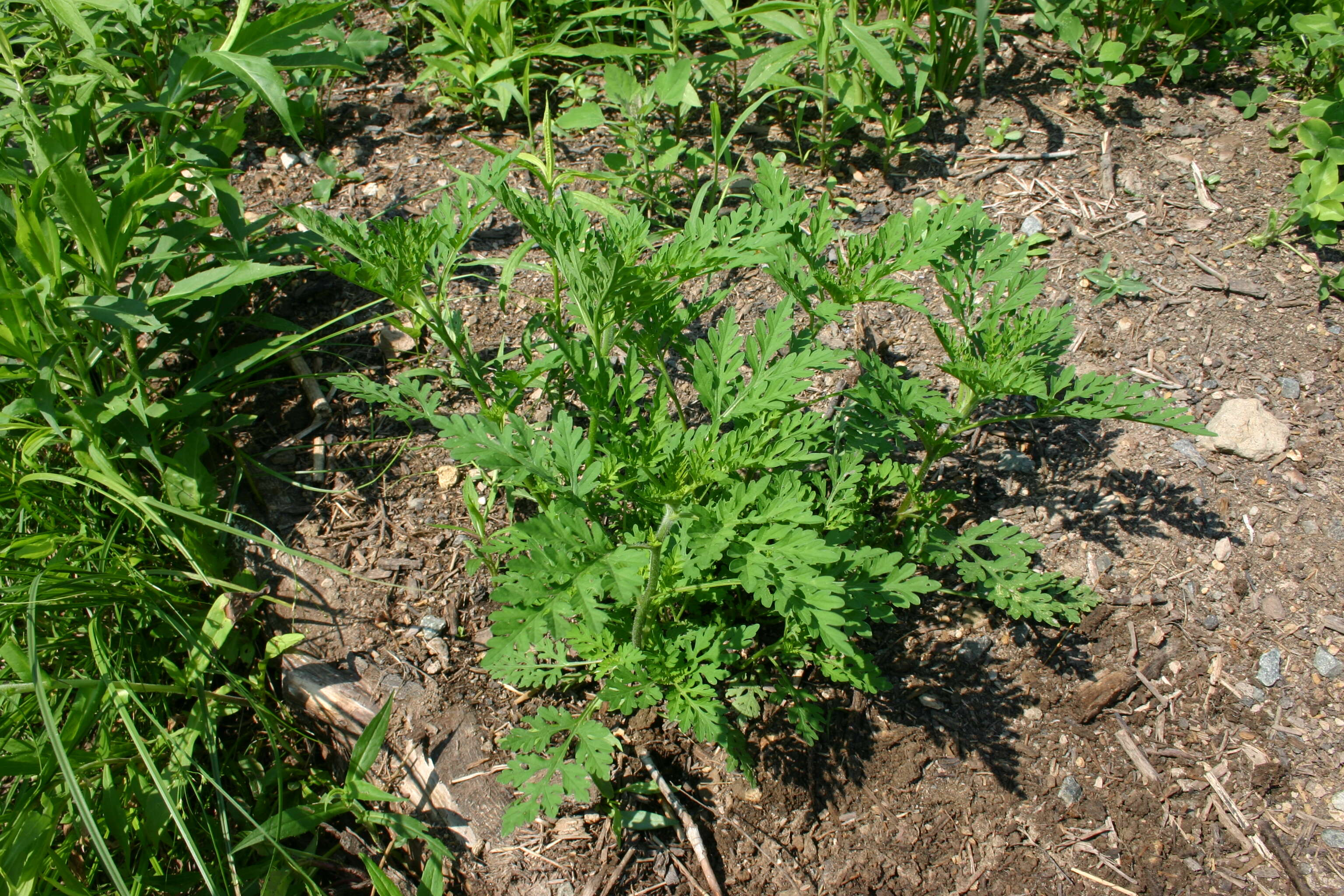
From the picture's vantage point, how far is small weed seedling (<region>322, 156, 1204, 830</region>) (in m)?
1.75

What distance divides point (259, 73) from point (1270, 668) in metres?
3.40

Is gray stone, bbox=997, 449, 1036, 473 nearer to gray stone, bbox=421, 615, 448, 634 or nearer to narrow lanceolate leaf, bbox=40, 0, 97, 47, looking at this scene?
gray stone, bbox=421, 615, 448, 634

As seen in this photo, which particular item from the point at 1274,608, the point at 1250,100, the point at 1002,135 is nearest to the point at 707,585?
the point at 1274,608

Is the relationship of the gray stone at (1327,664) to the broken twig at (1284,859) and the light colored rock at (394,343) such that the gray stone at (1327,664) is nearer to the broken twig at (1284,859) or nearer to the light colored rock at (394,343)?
the broken twig at (1284,859)

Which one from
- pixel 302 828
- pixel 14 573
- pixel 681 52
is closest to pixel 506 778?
pixel 302 828

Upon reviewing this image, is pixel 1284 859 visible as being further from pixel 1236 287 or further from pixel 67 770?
pixel 67 770

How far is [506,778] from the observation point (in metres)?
1.87

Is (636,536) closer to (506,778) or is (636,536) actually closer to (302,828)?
(506,778)

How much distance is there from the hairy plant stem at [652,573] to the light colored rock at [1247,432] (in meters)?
2.02

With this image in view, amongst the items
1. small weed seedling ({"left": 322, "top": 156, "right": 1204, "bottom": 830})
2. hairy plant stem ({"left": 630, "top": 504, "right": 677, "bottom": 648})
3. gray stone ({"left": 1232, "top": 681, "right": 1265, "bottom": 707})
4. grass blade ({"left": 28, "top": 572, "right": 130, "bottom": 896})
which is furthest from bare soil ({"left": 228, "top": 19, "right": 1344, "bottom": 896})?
grass blade ({"left": 28, "top": 572, "right": 130, "bottom": 896})

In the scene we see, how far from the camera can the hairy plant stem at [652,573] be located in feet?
5.94

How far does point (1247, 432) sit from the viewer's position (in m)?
2.82

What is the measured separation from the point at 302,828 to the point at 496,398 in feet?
4.17

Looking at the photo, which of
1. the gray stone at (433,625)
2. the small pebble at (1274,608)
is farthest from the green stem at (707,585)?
the small pebble at (1274,608)
